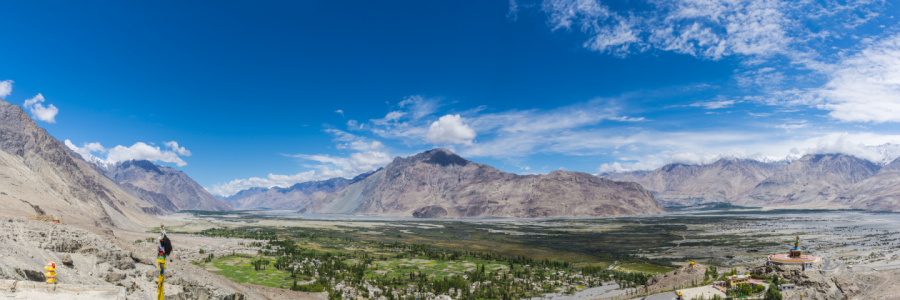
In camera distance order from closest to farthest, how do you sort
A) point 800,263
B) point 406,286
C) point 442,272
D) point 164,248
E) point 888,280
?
1. point 164,248
2. point 888,280
3. point 800,263
4. point 406,286
5. point 442,272

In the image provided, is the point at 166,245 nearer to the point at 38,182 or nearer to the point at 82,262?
the point at 82,262

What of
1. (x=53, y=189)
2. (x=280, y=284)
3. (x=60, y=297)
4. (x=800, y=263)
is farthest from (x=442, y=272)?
(x=53, y=189)

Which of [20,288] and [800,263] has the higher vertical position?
[20,288]

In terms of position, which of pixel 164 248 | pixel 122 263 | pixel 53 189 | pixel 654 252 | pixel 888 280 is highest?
pixel 53 189

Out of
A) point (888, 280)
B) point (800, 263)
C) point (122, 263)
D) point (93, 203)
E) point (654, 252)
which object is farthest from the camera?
point (93, 203)

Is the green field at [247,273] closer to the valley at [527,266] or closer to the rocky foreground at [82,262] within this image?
the valley at [527,266]

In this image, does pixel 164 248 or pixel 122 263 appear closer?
pixel 164 248

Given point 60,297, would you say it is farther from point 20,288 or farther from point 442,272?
point 442,272

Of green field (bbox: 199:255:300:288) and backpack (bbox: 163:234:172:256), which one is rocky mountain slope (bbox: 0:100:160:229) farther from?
backpack (bbox: 163:234:172:256)

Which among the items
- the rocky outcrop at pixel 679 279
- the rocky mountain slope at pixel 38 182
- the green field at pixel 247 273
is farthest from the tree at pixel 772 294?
the rocky mountain slope at pixel 38 182
